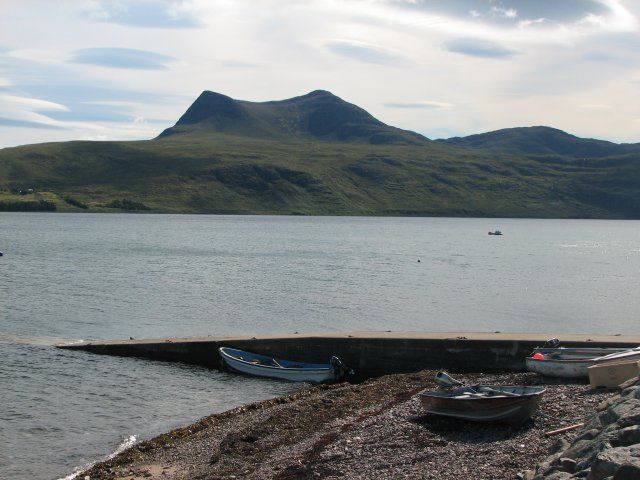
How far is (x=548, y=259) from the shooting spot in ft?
385

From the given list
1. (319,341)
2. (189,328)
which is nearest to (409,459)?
(319,341)

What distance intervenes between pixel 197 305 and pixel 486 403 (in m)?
38.2

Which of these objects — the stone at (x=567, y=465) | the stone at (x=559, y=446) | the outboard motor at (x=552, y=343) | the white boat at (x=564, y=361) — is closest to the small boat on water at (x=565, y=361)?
the white boat at (x=564, y=361)

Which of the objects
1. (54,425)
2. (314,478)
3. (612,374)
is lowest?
(54,425)

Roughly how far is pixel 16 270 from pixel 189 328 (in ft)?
128

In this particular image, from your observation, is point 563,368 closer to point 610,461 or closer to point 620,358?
point 620,358

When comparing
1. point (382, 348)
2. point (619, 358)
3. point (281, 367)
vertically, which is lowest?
point (281, 367)

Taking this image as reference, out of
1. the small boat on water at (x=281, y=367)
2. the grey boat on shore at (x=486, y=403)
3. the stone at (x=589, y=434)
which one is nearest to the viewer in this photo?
the stone at (x=589, y=434)

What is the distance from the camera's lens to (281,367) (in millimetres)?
33031

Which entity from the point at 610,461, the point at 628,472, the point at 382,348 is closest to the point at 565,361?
the point at 382,348

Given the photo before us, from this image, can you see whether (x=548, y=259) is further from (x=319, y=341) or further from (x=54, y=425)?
(x=54, y=425)

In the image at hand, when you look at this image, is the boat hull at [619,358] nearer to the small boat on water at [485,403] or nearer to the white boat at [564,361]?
the white boat at [564,361]

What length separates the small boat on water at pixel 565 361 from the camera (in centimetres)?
2633

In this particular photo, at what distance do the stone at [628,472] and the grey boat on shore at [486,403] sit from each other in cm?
838
